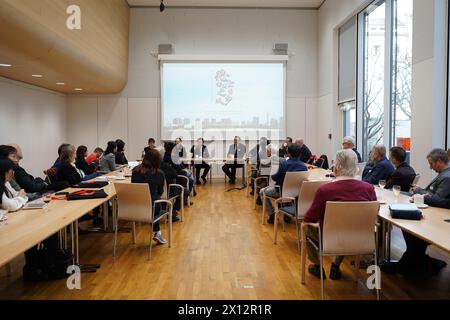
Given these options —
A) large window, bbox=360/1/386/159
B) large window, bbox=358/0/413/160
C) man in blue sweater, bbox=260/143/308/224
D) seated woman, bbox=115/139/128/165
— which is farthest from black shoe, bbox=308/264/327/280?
seated woman, bbox=115/139/128/165

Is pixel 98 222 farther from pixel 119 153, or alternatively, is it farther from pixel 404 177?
pixel 404 177

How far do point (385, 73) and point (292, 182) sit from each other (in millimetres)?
A: 4032

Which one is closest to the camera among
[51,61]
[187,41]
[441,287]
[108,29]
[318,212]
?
[318,212]

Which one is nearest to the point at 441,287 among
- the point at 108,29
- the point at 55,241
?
the point at 55,241

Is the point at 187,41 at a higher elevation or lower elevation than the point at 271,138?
higher

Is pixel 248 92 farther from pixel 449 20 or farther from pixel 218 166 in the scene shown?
pixel 449 20

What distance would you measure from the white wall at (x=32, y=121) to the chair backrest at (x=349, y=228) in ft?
24.8

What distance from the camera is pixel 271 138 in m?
12.4

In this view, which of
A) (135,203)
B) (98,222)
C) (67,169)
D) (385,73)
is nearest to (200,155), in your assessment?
(98,222)

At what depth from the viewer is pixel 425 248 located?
12.9ft

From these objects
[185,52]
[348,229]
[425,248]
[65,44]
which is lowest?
[425,248]

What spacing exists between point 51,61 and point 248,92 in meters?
6.70

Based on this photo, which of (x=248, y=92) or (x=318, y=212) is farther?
(x=248, y=92)

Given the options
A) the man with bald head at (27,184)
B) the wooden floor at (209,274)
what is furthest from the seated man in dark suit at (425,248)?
the man with bald head at (27,184)
